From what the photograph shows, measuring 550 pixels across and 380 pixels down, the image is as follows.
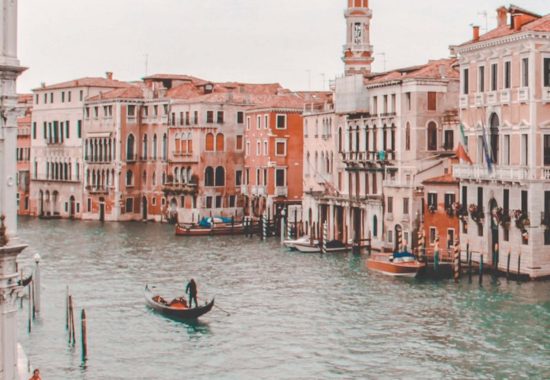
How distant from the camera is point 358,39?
1651 inches

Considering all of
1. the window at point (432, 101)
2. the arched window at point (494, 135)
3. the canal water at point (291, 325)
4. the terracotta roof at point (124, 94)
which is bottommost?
the canal water at point (291, 325)

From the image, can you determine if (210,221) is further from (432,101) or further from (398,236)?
(432,101)

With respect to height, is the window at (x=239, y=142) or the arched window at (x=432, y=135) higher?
the window at (x=239, y=142)

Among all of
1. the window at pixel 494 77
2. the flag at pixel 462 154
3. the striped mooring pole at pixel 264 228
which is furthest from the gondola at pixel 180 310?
the striped mooring pole at pixel 264 228

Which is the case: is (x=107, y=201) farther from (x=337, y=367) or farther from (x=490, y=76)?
(x=337, y=367)

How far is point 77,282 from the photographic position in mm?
26625

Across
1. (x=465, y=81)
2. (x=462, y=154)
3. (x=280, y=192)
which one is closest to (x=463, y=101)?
(x=465, y=81)

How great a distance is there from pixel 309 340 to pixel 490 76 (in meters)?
11.2

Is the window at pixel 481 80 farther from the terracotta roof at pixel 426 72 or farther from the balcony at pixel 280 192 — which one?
the balcony at pixel 280 192

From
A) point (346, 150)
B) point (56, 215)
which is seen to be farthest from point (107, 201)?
point (346, 150)

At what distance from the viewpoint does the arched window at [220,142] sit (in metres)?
47.2

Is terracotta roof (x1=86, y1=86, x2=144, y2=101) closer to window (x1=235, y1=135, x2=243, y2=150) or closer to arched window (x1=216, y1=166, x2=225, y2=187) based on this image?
window (x1=235, y1=135, x2=243, y2=150)

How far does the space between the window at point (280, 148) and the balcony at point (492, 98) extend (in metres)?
17.2

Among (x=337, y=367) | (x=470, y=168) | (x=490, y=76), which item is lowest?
(x=337, y=367)
